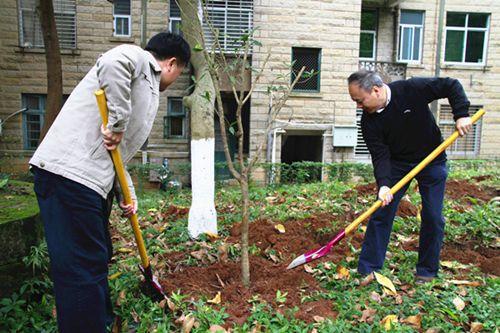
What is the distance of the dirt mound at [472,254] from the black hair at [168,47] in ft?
10.6

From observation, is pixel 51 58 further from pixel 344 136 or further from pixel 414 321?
pixel 414 321

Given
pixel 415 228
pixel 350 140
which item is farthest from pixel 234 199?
pixel 350 140

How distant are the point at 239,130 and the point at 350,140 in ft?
30.7

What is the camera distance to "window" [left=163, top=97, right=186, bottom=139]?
11594 millimetres

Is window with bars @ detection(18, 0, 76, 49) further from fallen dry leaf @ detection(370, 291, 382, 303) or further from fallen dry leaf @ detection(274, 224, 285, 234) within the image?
fallen dry leaf @ detection(370, 291, 382, 303)

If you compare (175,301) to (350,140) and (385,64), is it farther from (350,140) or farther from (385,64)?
(385,64)

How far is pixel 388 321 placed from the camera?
2.78 meters

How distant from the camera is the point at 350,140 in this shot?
39.2 ft

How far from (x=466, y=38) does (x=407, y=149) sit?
12812 millimetres

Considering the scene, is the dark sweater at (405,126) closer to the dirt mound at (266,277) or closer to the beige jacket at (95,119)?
the dirt mound at (266,277)

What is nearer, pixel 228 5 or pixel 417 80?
pixel 417 80

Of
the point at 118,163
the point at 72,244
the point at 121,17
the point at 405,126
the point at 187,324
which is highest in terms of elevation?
the point at 121,17

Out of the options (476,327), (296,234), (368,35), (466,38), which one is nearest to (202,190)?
(296,234)

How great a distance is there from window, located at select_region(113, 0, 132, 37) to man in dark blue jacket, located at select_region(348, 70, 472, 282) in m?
9.73
